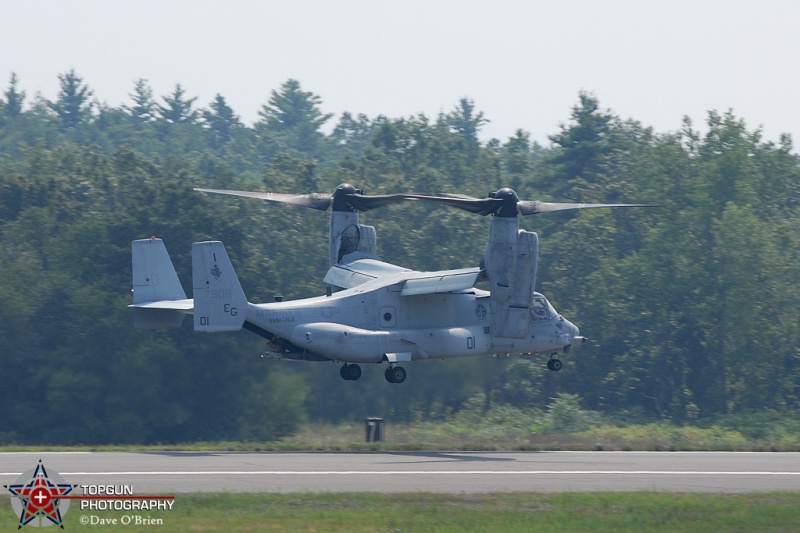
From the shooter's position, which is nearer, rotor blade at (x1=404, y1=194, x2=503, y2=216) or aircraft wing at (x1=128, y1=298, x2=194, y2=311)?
rotor blade at (x1=404, y1=194, x2=503, y2=216)

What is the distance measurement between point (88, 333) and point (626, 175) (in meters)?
45.7

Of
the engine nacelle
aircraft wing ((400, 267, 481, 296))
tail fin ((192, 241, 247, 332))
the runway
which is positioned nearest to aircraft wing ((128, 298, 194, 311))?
tail fin ((192, 241, 247, 332))

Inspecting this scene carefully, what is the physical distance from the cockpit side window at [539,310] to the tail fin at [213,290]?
11.5 metres

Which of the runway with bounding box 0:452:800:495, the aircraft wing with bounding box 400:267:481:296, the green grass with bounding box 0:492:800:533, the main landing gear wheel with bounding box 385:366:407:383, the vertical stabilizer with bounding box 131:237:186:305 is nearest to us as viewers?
the green grass with bounding box 0:492:800:533

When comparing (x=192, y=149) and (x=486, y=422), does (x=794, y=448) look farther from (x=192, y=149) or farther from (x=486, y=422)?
(x=192, y=149)

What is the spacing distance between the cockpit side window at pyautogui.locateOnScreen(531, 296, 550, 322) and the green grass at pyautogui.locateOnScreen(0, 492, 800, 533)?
1742cm

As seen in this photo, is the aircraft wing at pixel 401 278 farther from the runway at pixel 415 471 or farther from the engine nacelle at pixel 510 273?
the runway at pixel 415 471

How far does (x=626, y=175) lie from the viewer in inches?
3666

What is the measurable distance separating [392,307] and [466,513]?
56.0 feet

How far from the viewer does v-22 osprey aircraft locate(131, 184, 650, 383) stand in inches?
1457

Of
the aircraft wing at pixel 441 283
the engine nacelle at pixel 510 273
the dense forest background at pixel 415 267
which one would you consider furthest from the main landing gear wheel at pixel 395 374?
the dense forest background at pixel 415 267

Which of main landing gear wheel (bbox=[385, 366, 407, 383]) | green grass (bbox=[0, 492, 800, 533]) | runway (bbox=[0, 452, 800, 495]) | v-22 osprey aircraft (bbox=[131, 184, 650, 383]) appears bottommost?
green grass (bbox=[0, 492, 800, 533])

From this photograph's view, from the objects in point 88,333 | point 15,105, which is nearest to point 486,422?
point 88,333

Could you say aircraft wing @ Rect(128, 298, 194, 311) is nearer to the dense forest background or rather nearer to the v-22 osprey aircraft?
the v-22 osprey aircraft
